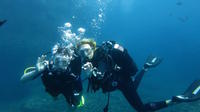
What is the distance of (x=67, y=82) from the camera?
551cm

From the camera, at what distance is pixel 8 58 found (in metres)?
20.9

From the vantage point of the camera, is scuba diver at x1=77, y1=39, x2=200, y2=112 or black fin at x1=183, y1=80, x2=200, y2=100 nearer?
scuba diver at x1=77, y1=39, x2=200, y2=112

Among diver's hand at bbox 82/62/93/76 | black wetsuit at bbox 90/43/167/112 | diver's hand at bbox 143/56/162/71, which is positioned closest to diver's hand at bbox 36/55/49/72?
diver's hand at bbox 82/62/93/76

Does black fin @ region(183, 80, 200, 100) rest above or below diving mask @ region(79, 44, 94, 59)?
below

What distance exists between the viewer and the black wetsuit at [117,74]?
589cm

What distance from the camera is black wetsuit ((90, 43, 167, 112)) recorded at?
5.89 meters

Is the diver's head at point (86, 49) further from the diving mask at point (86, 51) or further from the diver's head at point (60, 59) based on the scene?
the diver's head at point (60, 59)

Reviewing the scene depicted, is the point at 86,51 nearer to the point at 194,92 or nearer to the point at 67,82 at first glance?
the point at 67,82

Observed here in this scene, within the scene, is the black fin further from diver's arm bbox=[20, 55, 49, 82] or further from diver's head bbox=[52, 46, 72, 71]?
diver's arm bbox=[20, 55, 49, 82]

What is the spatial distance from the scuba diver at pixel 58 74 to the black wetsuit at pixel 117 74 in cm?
51

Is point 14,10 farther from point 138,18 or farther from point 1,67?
point 138,18

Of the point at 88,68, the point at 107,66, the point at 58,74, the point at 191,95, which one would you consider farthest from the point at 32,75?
the point at 191,95

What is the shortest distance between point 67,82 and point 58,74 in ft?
1.00

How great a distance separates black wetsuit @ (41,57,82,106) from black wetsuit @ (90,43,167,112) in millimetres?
437
